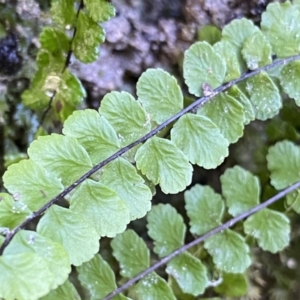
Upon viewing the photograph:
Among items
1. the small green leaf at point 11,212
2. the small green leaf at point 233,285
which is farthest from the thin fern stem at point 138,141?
the small green leaf at point 233,285

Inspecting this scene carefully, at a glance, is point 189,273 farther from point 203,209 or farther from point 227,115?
point 227,115

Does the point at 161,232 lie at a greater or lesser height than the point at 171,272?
greater

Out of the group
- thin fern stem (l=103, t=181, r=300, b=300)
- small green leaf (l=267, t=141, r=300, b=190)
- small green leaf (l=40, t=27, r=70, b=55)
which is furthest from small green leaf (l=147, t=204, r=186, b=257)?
small green leaf (l=40, t=27, r=70, b=55)

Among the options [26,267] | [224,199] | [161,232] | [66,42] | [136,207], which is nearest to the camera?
[26,267]

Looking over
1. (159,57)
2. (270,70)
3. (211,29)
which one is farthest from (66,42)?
(270,70)

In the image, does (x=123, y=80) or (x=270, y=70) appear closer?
(x=270, y=70)

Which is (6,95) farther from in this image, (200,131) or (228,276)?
(228,276)

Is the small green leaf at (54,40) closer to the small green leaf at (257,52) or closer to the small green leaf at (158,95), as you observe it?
the small green leaf at (158,95)

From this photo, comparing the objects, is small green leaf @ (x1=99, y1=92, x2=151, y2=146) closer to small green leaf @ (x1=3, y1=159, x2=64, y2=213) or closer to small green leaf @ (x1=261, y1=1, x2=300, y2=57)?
small green leaf @ (x1=3, y1=159, x2=64, y2=213)
